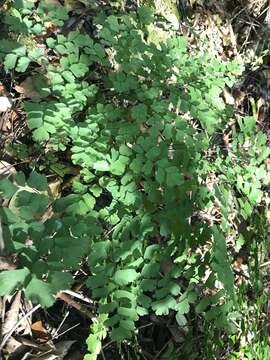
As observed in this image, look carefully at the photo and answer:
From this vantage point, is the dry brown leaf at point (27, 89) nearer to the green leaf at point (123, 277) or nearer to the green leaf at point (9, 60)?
the green leaf at point (9, 60)

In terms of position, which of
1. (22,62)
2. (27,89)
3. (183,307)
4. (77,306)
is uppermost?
(22,62)

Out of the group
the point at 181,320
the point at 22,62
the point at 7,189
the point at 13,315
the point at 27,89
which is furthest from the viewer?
the point at 27,89

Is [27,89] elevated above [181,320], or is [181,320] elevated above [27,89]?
[27,89]

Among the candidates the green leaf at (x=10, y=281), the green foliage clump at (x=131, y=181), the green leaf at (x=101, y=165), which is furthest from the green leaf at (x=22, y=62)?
the green leaf at (x=10, y=281)

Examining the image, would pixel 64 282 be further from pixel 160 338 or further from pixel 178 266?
pixel 160 338

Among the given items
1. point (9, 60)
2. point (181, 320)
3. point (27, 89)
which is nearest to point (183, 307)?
point (181, 320)

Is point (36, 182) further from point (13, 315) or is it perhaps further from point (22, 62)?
point (13, 315)

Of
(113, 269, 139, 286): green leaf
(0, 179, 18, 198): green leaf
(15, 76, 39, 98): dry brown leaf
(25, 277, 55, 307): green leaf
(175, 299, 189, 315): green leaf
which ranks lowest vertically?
(175, 299, 189, 315): green leaf

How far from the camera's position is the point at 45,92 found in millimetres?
1718

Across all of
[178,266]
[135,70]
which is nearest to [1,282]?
[178,266]

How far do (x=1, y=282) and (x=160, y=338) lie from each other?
1.35 meters

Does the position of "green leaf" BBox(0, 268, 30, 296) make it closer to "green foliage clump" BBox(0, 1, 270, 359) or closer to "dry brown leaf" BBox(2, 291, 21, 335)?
"green foliage clump" BBox(0, 1, 270, 359)

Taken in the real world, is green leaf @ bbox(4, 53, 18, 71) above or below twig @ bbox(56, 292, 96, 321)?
above

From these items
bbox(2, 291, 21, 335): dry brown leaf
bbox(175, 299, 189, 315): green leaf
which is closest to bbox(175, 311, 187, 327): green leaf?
bbox(175, 299, 189, 315): green leaf
